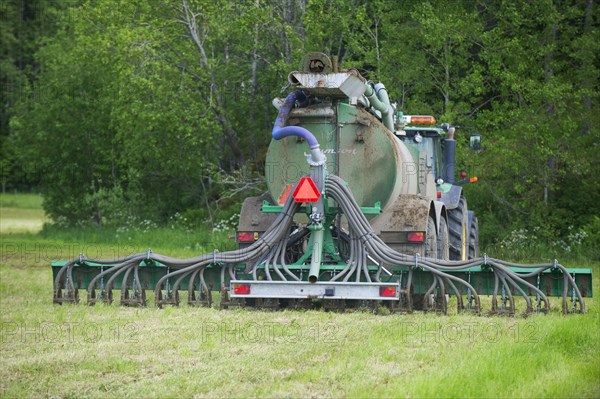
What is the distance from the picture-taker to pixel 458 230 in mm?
15805

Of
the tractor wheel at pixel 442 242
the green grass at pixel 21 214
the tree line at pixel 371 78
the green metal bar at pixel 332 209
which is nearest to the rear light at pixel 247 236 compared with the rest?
the green metal bar at pixel 332 209

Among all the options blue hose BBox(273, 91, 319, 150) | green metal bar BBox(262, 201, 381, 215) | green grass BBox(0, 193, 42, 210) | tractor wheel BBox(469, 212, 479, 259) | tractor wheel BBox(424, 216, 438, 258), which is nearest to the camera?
blue hose BBox(273, 91, 319, 150)

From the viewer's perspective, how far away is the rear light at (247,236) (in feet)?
42.7

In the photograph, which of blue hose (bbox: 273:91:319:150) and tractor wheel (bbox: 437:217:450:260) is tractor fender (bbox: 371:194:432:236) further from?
blue hose (bbox: 273:91:319:150)

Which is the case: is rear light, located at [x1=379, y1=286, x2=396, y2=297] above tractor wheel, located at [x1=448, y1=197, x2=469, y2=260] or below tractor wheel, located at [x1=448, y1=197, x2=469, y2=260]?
below

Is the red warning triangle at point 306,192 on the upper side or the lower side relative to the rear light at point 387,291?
upper

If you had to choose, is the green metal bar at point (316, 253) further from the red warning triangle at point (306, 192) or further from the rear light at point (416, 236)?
the rear light at point (416, 236)

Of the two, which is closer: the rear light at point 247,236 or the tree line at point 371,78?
the rear light at point 247,236

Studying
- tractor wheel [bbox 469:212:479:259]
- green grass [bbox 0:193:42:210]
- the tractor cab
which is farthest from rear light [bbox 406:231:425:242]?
green grass [bbox 0:193:42:210]

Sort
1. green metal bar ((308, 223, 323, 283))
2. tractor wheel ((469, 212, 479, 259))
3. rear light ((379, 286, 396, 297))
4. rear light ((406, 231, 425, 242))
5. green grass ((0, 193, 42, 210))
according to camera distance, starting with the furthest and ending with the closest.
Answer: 1. green grass ((0, 193, 42, 210))
2. tractor wheel ((469, 212, 479, 259))
3. rear light ((406, 231, 425, 242))
4. green metal bar ((308, 223, 323, 283))
5. rear light ((379, 286, 396, 297))

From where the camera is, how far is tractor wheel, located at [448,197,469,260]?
51.4 feet

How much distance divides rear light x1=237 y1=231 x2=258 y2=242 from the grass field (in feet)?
4.29

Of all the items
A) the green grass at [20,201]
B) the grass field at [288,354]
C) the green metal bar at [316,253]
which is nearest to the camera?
the grass field at [288,354]

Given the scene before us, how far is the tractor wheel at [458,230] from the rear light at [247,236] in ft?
12.4
